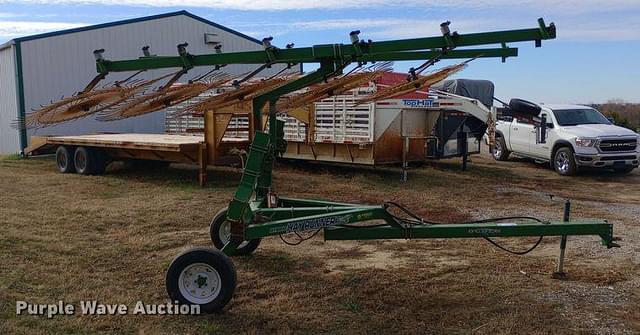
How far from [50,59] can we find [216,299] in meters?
15.9

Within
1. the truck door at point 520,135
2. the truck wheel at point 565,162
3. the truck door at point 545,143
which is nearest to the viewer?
the truck wheel at point 565,162

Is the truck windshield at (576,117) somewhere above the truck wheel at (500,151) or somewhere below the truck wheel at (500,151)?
above

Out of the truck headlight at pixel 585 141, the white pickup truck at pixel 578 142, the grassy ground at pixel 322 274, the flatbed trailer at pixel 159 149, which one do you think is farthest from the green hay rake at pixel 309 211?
the truck headlight at pixel 585 141

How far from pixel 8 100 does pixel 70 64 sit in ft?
7.20

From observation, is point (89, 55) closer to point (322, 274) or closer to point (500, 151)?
point (500, 151)

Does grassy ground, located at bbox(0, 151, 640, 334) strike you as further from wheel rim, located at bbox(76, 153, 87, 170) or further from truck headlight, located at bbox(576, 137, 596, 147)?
truck headlight, located at bbox(576, 137, 596, 147)

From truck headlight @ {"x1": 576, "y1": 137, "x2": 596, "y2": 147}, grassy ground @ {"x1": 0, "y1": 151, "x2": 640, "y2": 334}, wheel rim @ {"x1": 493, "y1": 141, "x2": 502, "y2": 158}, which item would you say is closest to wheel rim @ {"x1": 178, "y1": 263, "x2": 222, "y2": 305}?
grassy ground @ {"x1": 0, "y1": 151, "x2": 640, "y2": 334}

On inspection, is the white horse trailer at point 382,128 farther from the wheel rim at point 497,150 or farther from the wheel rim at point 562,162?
the wheel rim at point 497,150

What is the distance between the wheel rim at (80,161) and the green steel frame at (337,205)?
886 cm

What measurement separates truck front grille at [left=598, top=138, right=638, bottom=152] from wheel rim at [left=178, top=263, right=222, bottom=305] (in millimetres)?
12392

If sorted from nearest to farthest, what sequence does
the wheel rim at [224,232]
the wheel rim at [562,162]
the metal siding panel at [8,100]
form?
the wheel rim at [224,232]
the wheel rim at [562,162]
the metal siding panel at [8,100]

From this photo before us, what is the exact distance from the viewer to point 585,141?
48.4 ft

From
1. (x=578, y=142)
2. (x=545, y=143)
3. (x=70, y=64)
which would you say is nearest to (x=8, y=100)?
(x=70, y=64)

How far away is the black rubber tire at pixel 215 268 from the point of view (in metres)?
5.09
